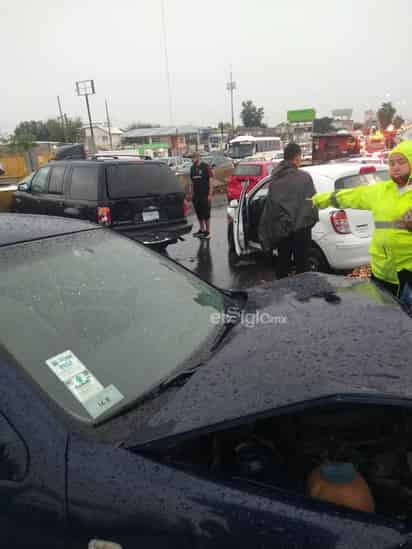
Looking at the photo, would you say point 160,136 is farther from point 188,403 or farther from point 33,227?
point 188,403

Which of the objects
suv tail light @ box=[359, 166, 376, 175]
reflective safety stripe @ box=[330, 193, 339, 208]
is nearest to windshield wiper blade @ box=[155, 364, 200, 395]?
reflective safety stripe @ box=[330, 193, 339, 208]

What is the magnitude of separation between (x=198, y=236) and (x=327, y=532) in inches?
344

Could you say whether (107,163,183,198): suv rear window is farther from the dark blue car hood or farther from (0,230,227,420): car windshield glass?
the dark blue car hood

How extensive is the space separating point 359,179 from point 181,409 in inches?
187

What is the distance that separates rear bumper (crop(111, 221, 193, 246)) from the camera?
22.5ft

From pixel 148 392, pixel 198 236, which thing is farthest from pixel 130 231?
pixel 148 392

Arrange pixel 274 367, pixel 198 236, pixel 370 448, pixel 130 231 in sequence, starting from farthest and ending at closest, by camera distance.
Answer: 1. pixel 198 236
2. pixel 130 231
3. pixel 370 448
4. pixel 274 367

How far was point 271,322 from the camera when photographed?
2.00m

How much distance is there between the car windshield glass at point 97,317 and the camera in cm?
154

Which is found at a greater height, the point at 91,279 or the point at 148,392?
the point at 91,279

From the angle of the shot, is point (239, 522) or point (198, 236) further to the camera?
point (198, 236)

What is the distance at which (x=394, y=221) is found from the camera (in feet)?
9.81

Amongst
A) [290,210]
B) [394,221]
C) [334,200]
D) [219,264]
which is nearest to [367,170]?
[290,210]

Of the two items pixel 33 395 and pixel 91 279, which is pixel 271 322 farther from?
pixel 33 395
